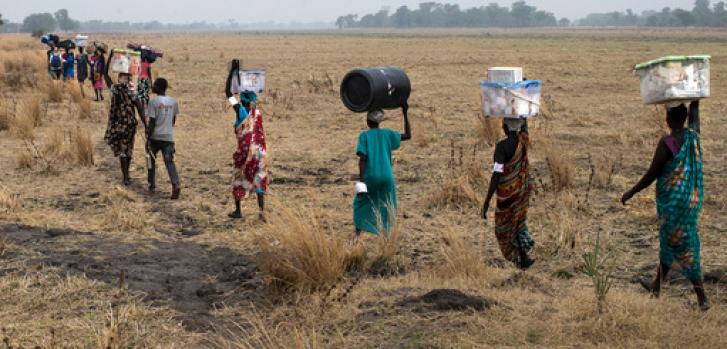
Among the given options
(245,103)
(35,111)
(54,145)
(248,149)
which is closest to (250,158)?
(248,149)

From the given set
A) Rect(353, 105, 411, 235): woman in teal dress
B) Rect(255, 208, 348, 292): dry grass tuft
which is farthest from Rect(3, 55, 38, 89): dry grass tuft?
Rect(255, 208, 348, 292): dry grass tuft

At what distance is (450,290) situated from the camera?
5.71 m

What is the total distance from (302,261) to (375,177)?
111 cm

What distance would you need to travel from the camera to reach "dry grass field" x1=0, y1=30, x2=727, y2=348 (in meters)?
5.15

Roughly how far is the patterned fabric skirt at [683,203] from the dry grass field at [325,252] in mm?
356

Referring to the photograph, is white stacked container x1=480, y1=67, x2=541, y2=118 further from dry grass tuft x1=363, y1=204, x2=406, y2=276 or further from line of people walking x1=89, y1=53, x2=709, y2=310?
dry grass tuft x1=363, y1=204, x2=406, y2=276

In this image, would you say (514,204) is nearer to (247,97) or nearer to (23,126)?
(247,97)

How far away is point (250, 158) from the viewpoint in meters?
8.12

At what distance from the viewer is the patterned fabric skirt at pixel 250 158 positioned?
8047 mm

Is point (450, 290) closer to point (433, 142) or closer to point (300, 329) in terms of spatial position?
point (300, 329)

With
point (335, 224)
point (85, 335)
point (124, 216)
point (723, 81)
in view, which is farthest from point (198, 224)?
point (723, 81)

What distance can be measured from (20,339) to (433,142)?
862 centimetres

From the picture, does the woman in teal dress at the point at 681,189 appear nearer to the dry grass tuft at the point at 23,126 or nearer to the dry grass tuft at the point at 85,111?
the dry grass tuft at the point at 23,126

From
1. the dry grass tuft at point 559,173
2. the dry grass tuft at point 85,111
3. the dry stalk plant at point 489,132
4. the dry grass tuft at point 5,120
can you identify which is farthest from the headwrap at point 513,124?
the dry grass tuft at point 85,111
